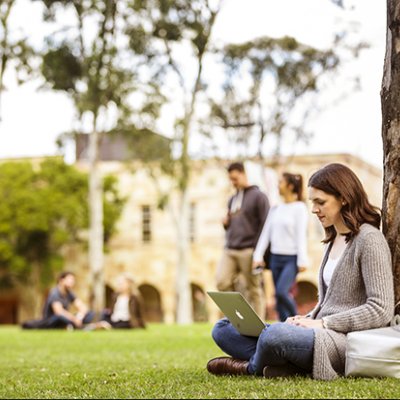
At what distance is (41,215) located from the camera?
46.7 metres

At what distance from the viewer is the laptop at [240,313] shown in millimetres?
5262

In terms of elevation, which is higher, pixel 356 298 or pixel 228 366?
pixel 356 298

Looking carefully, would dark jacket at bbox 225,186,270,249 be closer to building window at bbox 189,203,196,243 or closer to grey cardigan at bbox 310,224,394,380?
grey cardigan at bbox 310,224,394,380

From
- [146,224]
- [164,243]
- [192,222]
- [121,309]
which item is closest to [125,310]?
[121,309]

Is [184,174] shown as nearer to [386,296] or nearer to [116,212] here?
[116,212]

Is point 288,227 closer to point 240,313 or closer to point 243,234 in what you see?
point 243,234

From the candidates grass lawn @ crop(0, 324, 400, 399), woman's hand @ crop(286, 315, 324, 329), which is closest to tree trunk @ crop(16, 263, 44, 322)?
grass lawn @ crop(0, 324, 400, 399)

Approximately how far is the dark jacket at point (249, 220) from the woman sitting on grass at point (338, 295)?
5.85m

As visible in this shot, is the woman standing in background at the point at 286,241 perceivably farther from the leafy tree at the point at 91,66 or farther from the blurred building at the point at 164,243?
the blurred building at the point at 164,243

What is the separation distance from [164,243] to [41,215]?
21.7ft

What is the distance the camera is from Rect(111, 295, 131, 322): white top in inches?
734

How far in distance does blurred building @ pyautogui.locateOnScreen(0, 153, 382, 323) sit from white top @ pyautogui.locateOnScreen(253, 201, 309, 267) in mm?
35687

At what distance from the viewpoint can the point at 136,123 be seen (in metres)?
31.2

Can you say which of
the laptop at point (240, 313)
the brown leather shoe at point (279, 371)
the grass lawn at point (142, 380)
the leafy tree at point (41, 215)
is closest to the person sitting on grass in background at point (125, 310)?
the grass lawn at point (142, 380)
